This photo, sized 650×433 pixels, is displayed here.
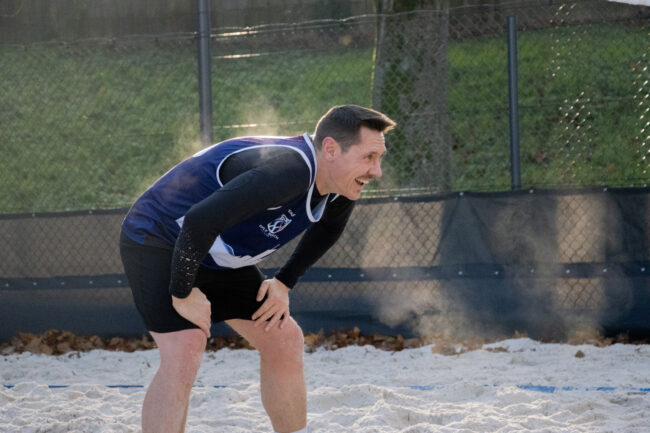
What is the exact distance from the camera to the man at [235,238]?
265 centimetres

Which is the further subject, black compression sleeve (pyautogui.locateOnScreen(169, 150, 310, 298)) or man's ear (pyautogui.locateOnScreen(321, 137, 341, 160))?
man's ear (pyautogui.locateOnScreen(321, 137, 341, 160))

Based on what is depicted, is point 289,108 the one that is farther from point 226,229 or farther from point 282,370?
point 226,229

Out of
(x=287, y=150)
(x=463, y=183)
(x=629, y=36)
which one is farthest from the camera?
(x=463, y=183)

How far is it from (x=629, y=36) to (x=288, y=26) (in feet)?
9.55

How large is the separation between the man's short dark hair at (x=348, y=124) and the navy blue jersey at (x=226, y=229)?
0.09 meters

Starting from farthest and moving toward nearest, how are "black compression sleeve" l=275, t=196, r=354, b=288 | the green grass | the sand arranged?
1. the green grass
2. the sand
3. "black compression sleeve" l=275, t=196, r=354, b=288

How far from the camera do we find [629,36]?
22.4 ft

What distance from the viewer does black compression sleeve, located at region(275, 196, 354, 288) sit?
3367mm

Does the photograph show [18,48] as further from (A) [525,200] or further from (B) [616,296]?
(B) [616,296]

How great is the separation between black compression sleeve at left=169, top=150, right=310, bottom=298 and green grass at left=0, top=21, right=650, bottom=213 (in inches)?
165

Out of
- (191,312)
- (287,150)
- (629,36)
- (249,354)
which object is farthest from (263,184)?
(629,36)

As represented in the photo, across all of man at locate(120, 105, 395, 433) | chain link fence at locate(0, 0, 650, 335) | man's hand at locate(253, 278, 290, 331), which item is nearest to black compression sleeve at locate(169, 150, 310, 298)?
man at locate(120, 105, 395, 433)

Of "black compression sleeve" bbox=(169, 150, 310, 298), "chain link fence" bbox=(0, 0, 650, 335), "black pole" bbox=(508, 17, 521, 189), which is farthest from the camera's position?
"black pole" bbox=(508, 17, 521, 189)

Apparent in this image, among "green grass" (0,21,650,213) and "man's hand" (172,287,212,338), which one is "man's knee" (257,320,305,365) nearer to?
"man's hand" (172,287,212,338)
